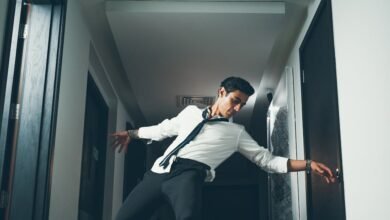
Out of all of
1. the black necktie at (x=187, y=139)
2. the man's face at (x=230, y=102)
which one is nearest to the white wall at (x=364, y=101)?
the man's face at (x=230, y=102)

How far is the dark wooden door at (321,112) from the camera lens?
3170 mm

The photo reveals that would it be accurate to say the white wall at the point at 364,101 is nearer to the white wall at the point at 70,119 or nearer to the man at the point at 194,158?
the man at the point at 194,158

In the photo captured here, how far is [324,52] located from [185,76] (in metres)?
2.02

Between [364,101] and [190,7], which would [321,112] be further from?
[190,7]

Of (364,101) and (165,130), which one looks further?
(165,130)

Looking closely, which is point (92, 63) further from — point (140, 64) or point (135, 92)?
point (135, 92)

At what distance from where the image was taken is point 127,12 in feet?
13.0

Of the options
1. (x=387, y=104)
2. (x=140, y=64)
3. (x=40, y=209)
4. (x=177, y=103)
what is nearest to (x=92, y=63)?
(x=140, y=64)

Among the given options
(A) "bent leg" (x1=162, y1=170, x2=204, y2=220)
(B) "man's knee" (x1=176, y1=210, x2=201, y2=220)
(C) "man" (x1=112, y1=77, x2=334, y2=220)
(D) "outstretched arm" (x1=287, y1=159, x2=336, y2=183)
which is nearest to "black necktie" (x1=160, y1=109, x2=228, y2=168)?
(C) "man" (x1=112, y1=77, x2=334, y2=220)

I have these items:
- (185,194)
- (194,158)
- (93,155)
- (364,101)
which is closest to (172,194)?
(185,194)

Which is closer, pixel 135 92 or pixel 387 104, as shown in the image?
pixel 387 104

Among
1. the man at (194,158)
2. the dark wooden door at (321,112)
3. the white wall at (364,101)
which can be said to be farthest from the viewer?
the dark wooden door at (321,112)

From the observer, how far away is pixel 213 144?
312cm

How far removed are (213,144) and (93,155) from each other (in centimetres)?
224
